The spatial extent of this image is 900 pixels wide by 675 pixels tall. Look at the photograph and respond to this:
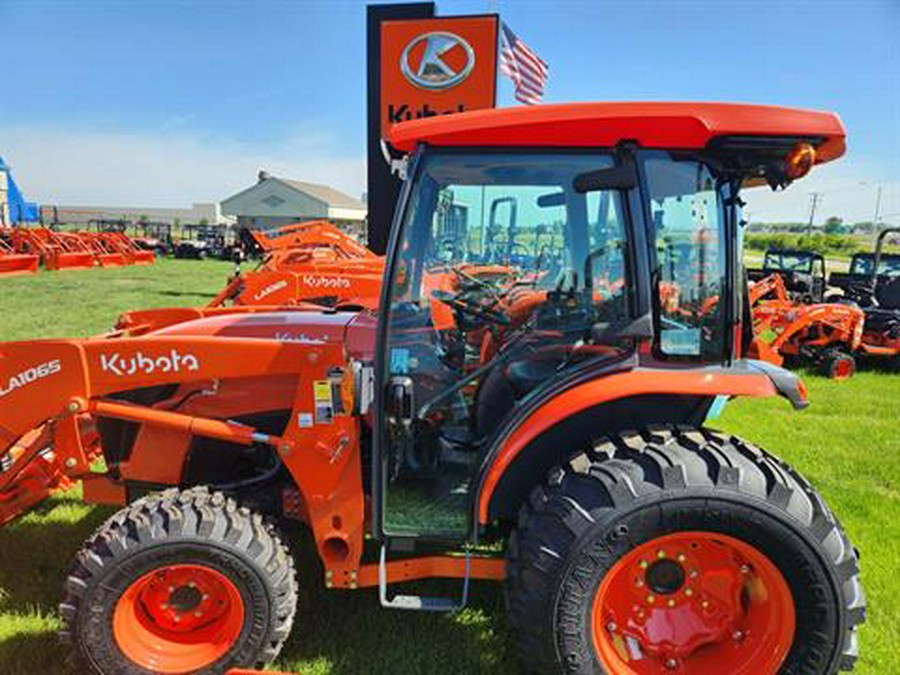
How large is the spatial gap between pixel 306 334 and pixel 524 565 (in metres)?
1.60

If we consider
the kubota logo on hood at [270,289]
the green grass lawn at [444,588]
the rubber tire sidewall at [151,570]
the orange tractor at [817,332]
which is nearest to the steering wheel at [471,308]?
the rubber tire sidewall at [151,570]

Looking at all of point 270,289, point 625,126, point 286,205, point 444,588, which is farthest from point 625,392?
point 286,205

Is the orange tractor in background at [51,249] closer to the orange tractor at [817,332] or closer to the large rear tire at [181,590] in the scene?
the orange tractor at [817,332]

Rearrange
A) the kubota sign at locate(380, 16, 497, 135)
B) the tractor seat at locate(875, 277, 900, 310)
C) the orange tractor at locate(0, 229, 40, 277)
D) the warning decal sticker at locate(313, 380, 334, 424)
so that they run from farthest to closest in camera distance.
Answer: the orange tractor at locate(0, 229, 40, 277) < the tractor seat at locate(875, 277, 900, 310) < the kubota sign at locate(380, 16, 497, 135) < the warning decal sticker at locate(313, 380, 334, 424)

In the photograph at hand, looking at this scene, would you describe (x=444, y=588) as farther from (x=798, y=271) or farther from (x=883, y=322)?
(x=798, y=271)

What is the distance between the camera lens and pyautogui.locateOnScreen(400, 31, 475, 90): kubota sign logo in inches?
376

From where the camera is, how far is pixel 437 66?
972 centimetres

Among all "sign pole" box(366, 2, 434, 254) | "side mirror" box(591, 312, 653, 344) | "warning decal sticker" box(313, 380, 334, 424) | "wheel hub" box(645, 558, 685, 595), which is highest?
"sign pole" box(366, 2, 434, 254)

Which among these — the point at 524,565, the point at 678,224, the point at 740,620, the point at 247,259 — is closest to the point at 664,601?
the point at 740,620

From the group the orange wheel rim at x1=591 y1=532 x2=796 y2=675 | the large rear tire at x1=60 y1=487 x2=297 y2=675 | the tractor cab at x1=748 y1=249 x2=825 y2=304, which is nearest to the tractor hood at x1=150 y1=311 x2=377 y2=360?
the large rear tire at x1=60 y1=487 x2=297 y2=675

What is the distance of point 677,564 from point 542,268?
1200 mm

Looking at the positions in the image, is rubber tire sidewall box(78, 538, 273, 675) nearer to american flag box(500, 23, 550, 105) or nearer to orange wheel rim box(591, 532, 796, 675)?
orange wheel rim box(591, 532, 796, 675)

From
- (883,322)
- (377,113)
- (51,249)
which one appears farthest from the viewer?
(51,249)

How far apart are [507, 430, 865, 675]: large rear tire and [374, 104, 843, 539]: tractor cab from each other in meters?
0.28
